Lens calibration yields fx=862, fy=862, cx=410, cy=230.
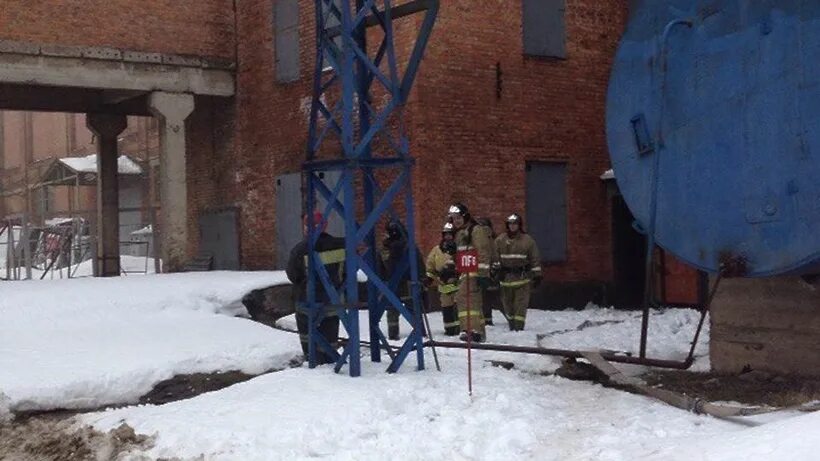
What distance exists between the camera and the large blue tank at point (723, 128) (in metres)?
6.59

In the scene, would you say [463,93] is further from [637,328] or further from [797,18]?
[797,18]

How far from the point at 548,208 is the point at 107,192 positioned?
34.5ft

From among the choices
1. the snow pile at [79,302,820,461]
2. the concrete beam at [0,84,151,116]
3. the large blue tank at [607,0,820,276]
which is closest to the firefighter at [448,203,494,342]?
the snow pile at [79,302,820,461]

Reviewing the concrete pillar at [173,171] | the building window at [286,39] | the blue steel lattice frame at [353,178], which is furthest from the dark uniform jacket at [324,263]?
the concrete pillar at [173,171]

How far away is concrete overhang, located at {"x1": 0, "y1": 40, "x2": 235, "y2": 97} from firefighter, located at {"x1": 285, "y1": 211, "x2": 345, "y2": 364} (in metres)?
9.04

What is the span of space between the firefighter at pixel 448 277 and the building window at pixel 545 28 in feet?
16.2

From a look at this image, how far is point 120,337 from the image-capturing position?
10.0 m

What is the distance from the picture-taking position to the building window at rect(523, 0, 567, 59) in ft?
48.6

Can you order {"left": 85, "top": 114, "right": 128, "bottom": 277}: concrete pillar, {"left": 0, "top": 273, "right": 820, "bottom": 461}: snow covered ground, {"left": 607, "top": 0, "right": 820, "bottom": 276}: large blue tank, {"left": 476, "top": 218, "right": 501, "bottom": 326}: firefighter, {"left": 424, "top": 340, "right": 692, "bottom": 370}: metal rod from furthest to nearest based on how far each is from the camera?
1. {"left": 85, "top": 114, "right": 128, "bottom": 277}: concrete pillar
2. {"left": 476, "top": 218, "right": 501, "bottom": 326}: firefighter
3. {"left": 424, "top": 340, "right": 692, "bottom": 370}: metal rod
4. {"left": 607, "top": 0, "right": 820, "bottom": 276}: large blue tank
5. {"left": 0, "top": 273, "right": 820, "bottom": 461}: snow covered ground

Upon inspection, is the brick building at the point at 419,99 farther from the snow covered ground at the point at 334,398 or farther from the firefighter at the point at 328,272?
the firefighter at the point at 328,272

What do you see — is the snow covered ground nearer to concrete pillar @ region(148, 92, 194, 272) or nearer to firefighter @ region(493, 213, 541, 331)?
firefighter @ region(493, 213, 541, 331)

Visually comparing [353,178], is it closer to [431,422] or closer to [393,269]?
[431,422]

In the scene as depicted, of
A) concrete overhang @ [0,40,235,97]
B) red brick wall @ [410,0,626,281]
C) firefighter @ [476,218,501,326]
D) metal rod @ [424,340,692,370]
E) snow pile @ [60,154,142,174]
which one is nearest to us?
metal rod @ [424,340,692,370]

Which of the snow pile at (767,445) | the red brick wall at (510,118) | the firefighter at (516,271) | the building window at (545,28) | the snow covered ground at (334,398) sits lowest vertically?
the snow covered ground at (334,398)
